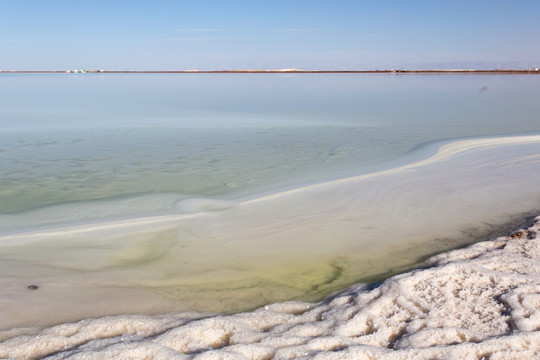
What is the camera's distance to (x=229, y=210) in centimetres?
604

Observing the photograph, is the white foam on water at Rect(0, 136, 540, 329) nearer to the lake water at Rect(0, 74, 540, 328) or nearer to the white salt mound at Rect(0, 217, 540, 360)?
the lake water at Rect(0, 74, 540, 328)

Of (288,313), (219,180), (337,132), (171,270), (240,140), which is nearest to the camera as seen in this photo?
(288,313)

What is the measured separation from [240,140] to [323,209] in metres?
5.51

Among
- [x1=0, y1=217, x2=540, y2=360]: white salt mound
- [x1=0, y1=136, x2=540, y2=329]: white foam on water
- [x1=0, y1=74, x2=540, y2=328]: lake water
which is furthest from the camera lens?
[x1=0, y1=74, x2=540, y2=328]: lake water

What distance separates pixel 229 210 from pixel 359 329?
318cm

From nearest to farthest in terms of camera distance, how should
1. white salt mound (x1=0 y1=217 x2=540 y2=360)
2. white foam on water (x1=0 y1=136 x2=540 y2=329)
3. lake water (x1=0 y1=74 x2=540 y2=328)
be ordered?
white salt mound (x1=0 y1=217 x2=540 y2=360) → white foam on water (x1=0 y1=136 x2=540 y2=329) → lake water (x1=0 y1=74 x2=540 y2=328)

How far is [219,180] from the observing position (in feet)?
24.6

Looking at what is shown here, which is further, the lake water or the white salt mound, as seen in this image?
the lake water

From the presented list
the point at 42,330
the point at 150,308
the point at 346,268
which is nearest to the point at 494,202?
the point at 346,268

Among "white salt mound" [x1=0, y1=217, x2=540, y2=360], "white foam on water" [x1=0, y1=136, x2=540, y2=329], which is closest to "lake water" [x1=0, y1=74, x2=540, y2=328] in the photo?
"white foam on water" [x1=0, y1=136, x2=540, y2=329]

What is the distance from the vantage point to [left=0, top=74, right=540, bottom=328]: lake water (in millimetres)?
4012

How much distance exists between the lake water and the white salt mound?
39cm

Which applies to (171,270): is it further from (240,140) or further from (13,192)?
(240,140)

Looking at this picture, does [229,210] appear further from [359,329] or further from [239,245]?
[359,329]
